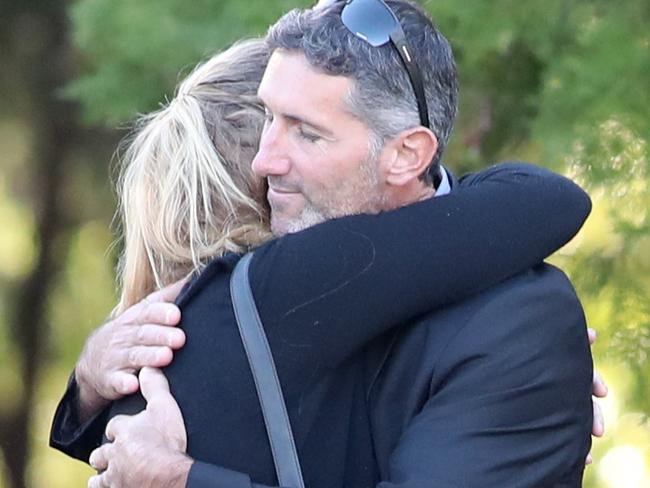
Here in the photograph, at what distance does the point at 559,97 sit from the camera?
13.4ft

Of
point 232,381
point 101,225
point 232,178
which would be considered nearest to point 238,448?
point 232,381

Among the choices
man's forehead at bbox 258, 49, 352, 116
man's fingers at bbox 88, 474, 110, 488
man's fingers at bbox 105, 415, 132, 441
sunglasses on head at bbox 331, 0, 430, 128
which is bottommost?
man's fingers at bbox 88, 474, 110, 488

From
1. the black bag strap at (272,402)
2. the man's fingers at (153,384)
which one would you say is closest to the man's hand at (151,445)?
the man's fingers at (153,384)

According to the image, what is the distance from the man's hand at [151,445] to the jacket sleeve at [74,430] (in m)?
0.30

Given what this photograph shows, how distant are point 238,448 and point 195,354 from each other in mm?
167

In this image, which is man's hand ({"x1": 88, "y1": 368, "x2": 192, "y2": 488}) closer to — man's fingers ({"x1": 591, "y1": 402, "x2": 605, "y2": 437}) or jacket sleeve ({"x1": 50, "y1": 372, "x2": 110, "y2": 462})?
jacket sleeve ({"x1": 50, "y1": 372, "x2": 110, "y2": 462})

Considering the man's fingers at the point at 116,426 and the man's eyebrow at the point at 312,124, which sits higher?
the man's eyebrow at the point at 312,124

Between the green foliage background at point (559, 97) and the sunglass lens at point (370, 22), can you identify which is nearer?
the sunglass lens at point (370, 22)

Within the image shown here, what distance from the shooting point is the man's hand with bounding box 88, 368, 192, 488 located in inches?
80.5

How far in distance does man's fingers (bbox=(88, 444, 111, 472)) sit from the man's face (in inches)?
18.8

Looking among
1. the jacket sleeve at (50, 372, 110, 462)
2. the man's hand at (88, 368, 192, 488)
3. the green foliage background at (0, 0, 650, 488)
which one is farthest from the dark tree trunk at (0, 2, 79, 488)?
the man's hand at (88, 368, 192, 488)

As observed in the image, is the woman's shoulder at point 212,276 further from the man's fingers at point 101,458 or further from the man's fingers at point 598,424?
the man's fingers at point 598,424

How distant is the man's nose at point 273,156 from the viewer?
7.40ft

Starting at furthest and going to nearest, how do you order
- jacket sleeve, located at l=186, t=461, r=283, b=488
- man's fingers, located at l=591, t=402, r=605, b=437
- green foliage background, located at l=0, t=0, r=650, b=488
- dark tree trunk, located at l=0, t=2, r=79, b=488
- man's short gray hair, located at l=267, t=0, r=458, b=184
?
dark tree trunk, located at l=0, t=2, r=79, b=488, green foliage background, located at l=0, t=0, r=650, b=488, man's fingers, located at l=591, t=402, r=605, b=437, man's short gray hair, located at l=267, t=0, r=458, b=184, jacket sleeve, located at l=186, t=461, r=283, b=488
